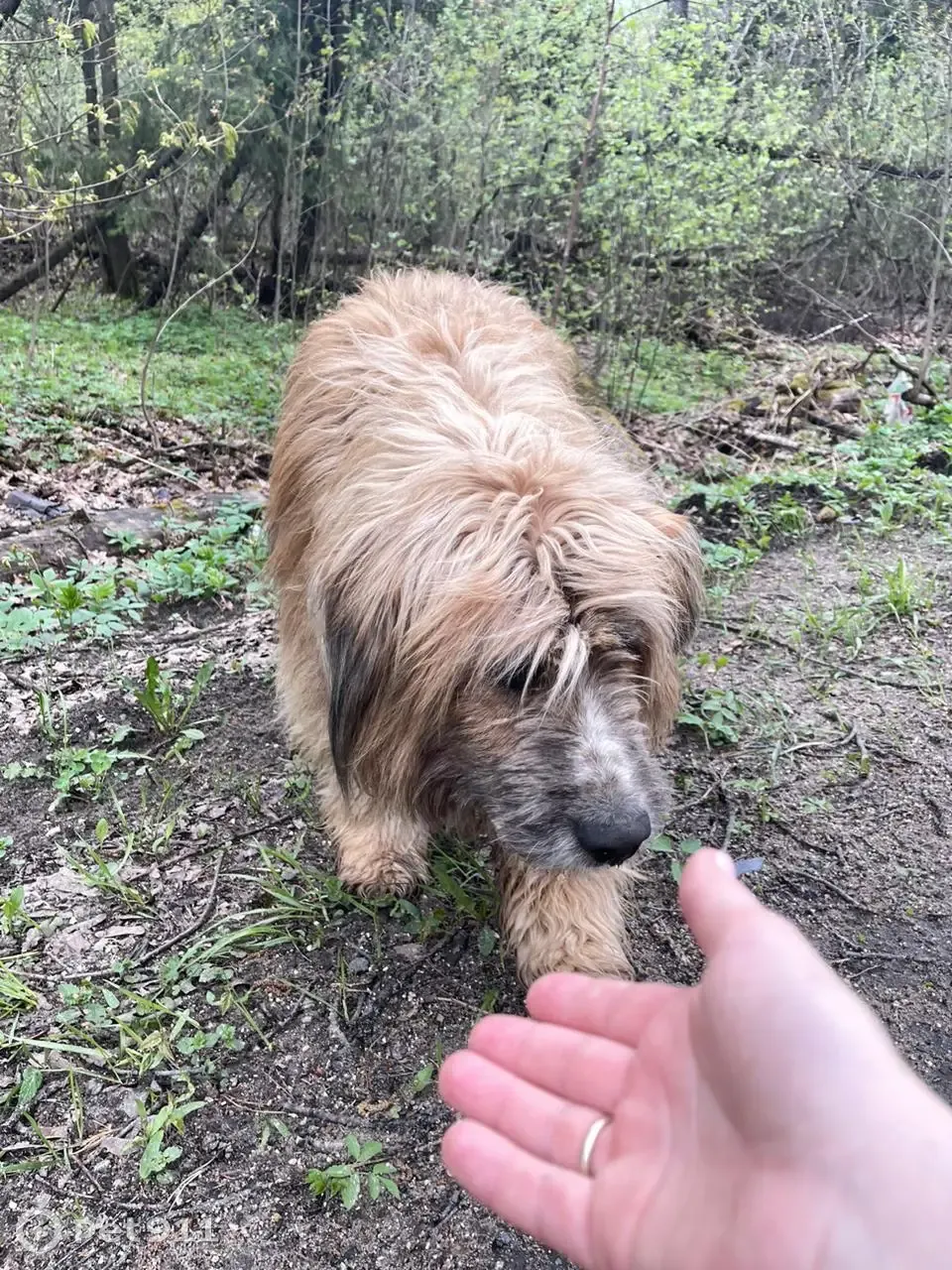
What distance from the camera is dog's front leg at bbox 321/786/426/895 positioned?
283 cm

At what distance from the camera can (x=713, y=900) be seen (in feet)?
4.33

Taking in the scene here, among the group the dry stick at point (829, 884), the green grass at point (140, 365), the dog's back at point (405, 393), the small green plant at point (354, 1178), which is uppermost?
the dog's back at point (405, 393)

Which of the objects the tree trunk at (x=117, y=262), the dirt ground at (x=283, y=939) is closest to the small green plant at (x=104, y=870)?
the dirt ground at (x=283, y=939)

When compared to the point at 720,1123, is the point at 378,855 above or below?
below

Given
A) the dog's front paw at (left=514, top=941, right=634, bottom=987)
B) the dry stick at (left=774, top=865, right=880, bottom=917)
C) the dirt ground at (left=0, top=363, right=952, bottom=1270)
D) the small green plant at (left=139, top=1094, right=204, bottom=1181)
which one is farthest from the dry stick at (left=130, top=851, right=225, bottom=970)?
the dry stick at (left=774, top=865, right=880, bottom=917)

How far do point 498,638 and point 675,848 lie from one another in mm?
1287

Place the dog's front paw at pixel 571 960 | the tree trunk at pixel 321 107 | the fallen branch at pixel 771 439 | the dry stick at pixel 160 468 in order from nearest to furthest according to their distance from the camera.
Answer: the dog's front paw at pixel 571 960 < the dry stick at pixel 160 468 < the fallen branch at pixel 771 439 < the tree trunk at pixel 321 107

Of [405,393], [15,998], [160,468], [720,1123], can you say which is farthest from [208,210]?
[720,1123]

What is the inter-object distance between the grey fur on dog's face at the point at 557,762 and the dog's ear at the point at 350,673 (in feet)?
0.75

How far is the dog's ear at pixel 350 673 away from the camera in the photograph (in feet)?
7.66

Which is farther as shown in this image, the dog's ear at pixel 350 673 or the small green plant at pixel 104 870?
the small green plant at pixel 104 870

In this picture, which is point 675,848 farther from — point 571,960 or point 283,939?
point 283,939

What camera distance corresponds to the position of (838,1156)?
1109 mm

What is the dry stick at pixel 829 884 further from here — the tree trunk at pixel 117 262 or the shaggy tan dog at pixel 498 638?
the tree trunk at pixel 117 262
